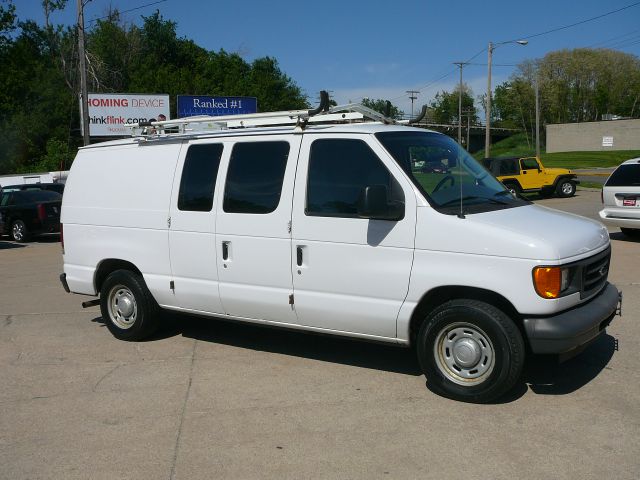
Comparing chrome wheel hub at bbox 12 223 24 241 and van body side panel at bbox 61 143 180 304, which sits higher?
van body side panel at bbox 61 143 180 304

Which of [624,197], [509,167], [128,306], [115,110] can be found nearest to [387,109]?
[128,306]

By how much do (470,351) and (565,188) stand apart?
24.0 metres

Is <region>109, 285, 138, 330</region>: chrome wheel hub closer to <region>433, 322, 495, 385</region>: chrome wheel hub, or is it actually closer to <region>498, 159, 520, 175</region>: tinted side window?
<region>433, 322, 495, 385</region>: chrome wheel hub

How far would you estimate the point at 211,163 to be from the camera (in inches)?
245

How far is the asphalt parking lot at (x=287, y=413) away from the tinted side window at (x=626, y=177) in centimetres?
676

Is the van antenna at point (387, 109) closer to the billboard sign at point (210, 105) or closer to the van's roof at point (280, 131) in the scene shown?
the van's roof at point (280, 131)

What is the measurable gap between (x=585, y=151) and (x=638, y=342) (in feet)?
233

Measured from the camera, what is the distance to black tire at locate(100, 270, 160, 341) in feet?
22.2

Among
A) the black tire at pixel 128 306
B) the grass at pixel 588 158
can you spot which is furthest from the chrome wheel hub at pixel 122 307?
the grass at pixel 588 158

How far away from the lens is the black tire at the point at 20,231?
1877 cm

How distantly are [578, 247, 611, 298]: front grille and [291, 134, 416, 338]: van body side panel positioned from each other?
127cm

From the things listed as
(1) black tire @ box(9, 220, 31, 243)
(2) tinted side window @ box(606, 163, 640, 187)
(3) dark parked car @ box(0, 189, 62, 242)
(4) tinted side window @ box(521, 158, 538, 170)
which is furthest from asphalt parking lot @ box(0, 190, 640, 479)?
(4) tinted side window @ box(521, 158, 538, 170)

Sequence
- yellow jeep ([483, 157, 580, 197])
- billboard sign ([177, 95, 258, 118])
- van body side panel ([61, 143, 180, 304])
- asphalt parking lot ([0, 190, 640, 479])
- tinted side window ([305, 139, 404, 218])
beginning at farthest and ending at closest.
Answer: billboard sign ([177, 95, 258, 118])
yellow jeep ([483, 157, 580, 197])
van body side panel ([61, 143, 180, 304])
tinted side window ([305, 139, 404, 218])
asphalt parking lot ([0, 190, 640, 479])

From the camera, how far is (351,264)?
17.6ft
